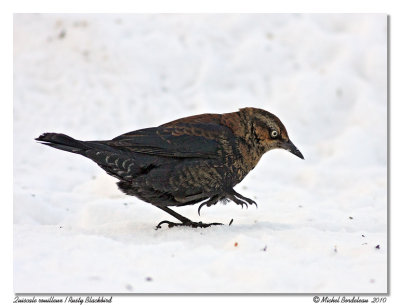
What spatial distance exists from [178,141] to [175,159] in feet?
0.52

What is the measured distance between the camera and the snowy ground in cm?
406

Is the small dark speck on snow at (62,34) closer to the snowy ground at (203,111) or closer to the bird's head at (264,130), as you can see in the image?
the snowy ground at (203,111)

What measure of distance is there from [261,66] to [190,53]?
1157 mm

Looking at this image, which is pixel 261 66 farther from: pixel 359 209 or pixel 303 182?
pixel 359 209

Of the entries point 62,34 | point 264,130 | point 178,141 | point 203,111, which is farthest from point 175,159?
point 62,34

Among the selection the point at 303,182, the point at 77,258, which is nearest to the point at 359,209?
the point at 303,182

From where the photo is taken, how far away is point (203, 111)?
29.5 ft

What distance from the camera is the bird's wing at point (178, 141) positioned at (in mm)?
5105

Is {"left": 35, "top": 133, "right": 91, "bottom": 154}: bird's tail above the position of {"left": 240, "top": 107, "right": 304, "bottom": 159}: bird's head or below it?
below

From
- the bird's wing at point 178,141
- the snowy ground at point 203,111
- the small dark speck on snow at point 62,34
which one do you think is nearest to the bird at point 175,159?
the bird's wing at point 178,141

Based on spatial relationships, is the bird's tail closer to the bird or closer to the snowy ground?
the bird

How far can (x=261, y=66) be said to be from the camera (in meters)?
9.76

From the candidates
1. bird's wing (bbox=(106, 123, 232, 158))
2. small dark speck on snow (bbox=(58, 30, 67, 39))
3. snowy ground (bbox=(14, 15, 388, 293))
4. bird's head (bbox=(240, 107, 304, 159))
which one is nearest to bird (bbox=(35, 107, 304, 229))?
bird's wing (bbox=(106, 123, 232, 158))

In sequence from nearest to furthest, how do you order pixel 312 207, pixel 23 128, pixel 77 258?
1. pixel 77 258
2. pixel 312 207
3. pixel 23 128
